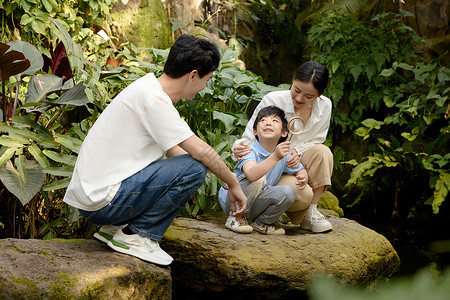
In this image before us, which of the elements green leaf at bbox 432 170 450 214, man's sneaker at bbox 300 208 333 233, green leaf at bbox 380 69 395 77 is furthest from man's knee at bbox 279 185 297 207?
green leaf at bbox 380 69 395 77

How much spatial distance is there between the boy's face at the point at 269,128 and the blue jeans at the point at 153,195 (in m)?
0.76

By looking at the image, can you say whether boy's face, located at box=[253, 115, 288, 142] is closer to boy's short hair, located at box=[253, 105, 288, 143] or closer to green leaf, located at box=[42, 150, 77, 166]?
boy's short hair, located at box=[253, 105, 288, 143]

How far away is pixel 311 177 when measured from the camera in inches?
134

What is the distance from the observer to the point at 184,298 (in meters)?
3.00

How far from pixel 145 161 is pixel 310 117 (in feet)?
4.72

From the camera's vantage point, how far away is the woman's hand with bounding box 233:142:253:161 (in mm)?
3107

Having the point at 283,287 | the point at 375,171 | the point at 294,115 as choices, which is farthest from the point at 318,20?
the point at 283,287

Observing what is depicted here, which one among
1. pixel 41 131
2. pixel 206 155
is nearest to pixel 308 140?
pixel 206 155

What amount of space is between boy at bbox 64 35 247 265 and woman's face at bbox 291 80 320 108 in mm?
902

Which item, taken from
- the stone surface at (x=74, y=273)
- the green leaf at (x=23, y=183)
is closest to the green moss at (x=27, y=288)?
the stone surface at (x=74, y=273)

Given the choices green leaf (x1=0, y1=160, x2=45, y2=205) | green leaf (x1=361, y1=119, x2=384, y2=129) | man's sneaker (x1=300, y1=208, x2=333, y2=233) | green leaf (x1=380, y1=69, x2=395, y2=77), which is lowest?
man's sneaker (x1=300, y1=208, x2=333, y2=233)

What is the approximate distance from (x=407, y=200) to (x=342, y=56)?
2186 mm

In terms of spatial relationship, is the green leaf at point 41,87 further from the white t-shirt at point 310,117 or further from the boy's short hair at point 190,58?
the white t-shirt at point 310,117

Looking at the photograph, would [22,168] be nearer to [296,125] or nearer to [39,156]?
[39,156]
